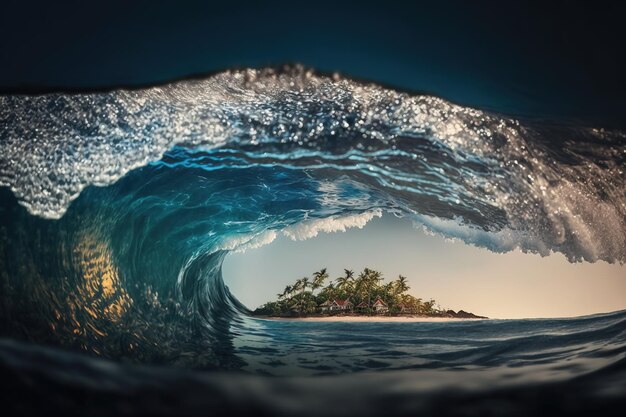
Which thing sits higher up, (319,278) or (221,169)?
(221,169)

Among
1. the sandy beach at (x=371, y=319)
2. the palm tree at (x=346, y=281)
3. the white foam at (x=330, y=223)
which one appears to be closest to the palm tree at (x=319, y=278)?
the palm tree at (x=346, y=281)

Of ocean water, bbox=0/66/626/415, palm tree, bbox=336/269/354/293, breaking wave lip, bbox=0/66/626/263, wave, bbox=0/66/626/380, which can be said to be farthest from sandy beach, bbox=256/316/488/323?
breaking wave lip, bbox=0/66/626/263

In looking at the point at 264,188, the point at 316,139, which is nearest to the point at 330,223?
the point at 264,188

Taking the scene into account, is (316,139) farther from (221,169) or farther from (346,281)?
(346,281)

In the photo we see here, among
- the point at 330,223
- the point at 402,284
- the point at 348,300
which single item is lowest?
the point at 348,300

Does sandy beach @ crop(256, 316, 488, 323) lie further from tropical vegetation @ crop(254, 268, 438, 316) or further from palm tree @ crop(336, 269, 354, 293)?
palm tree @ crop(336, 269, 354, 293)

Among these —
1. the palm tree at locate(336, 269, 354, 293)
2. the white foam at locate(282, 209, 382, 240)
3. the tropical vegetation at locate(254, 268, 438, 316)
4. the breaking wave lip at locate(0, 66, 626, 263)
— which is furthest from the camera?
the palm tree at locate(336, 269, 354, 293)

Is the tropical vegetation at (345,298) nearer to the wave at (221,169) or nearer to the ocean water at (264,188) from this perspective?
the ocean water at (264,188)
